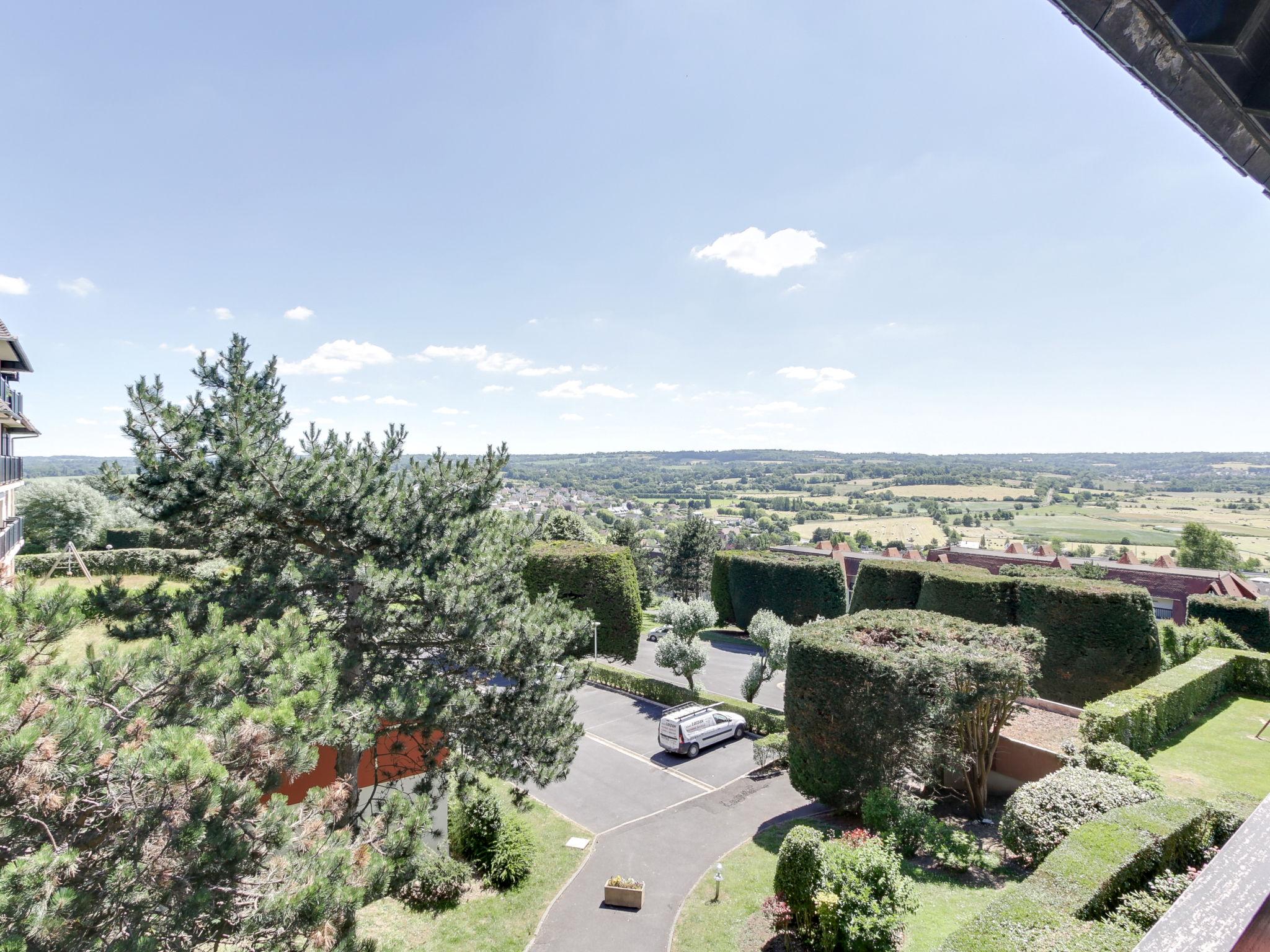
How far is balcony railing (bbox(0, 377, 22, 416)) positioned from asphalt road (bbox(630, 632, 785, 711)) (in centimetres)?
2611

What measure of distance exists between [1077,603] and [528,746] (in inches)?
733

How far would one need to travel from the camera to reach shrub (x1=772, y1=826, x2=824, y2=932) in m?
10.2

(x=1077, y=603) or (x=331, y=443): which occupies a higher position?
(x=331, y=443)

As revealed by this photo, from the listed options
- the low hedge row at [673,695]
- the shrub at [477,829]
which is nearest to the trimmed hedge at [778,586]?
the low hedge row at [673,695]

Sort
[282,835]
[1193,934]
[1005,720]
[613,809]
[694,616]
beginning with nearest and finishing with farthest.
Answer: [1193,934] < [282,835] < [1005,720] < [613,809] < [694,616]

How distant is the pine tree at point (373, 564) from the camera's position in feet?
31.7

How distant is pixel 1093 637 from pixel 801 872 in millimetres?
15478

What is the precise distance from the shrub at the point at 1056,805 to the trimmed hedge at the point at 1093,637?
9.25m

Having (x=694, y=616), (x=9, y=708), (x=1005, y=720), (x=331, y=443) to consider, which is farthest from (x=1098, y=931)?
(x=694, y=616)

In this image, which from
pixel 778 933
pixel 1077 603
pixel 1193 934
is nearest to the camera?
pixel 1193 934

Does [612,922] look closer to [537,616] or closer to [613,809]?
[613,809]

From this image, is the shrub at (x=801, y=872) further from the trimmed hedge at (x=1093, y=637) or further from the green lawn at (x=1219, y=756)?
the trimmed hedge at (x=1093, y=637)

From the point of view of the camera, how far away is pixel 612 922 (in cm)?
1197

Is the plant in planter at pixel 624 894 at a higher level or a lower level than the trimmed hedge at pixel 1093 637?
lower
